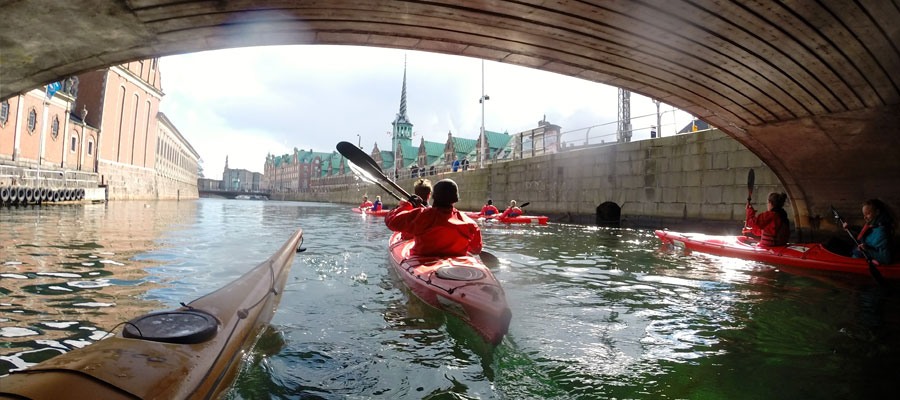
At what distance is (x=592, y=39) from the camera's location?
478cm

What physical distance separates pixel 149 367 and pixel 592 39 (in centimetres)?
494

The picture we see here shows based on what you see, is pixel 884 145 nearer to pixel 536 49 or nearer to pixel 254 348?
pixel 536 49

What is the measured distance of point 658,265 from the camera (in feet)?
24.5

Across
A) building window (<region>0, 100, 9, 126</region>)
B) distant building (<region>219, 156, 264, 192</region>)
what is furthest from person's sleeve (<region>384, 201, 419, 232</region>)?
distant building (<region>219, 156, 264, 192</region>)

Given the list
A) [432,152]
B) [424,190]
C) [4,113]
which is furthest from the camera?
[432,152]

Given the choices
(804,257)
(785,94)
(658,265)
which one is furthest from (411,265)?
(804,257)

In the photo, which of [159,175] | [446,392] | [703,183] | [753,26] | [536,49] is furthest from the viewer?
[159,175]

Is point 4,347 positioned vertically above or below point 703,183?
below

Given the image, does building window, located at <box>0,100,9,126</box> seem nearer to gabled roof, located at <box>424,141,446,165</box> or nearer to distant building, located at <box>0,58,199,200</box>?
distant building, located at <box>0,58,199,200</box>

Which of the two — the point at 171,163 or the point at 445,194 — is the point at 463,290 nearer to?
the point at 445,194

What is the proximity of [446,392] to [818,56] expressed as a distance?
584cm

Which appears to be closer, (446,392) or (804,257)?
(446,392)

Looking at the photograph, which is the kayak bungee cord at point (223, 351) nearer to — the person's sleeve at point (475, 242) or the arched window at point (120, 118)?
the person's sleeve at point (475, 242)

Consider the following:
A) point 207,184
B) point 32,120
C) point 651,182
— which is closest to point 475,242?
point 651,182
